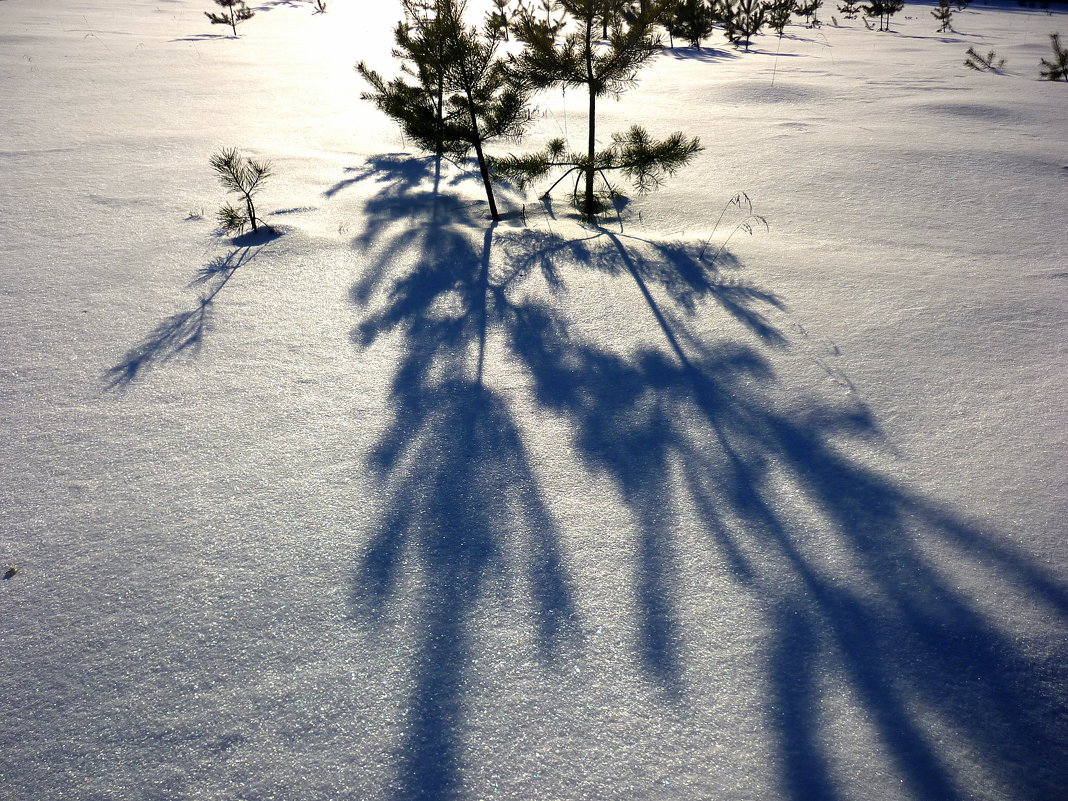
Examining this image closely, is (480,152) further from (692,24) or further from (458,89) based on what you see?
(692,24)

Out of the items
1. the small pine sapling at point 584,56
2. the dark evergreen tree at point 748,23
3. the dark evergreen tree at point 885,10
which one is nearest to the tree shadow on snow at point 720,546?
the small pine sapling at point 584,56

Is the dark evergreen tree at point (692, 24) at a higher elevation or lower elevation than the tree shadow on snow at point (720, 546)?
higher

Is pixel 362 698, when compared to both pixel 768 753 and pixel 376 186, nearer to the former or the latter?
pixel 768 753

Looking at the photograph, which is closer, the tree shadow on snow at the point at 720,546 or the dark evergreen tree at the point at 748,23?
the tree shadow on snow at the point at 720,546

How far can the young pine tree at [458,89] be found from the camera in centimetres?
329

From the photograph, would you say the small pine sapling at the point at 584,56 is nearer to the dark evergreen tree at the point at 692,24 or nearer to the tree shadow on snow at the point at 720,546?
the tree shadow on snow at the point at 720,546

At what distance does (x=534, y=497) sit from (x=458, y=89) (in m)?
2.76

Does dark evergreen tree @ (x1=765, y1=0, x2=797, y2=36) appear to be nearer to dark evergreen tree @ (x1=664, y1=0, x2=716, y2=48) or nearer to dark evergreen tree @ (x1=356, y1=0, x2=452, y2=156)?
dark evergreen tree @ (x1=664, y1=0, x2=716, y2=48)

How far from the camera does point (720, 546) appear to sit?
1.62 meters

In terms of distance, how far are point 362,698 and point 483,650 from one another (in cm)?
28

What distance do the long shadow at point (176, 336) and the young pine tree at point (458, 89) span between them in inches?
59.6

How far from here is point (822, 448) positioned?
1.93 meters

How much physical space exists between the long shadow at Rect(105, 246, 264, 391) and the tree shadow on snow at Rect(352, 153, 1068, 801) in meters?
0.68

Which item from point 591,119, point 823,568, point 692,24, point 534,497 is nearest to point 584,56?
point 591,119
